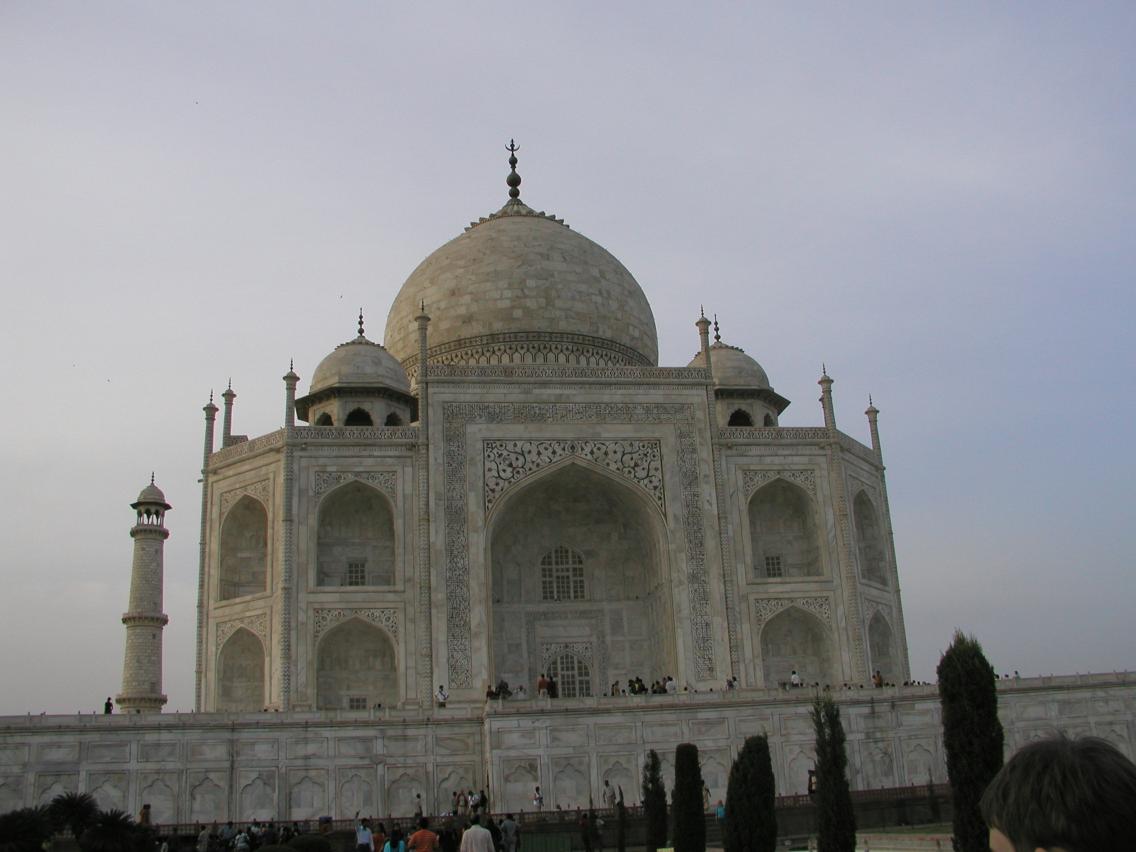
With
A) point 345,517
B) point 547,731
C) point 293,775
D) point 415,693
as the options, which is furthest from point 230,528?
point 547,731

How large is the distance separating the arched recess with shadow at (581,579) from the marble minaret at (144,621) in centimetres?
771

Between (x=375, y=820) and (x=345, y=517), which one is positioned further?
(x=345, y=517)

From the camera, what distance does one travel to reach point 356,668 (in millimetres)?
22906

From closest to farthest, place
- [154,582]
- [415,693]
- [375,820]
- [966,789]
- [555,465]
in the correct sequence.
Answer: [966,789]
[375,820]
[415,693]
[555,465]
[154,582]

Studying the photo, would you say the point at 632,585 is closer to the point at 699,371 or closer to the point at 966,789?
the point at 699,371

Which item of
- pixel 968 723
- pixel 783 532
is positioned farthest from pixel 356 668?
pixel 968 723

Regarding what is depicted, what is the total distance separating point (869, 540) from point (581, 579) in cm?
619

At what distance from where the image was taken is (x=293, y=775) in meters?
18.5

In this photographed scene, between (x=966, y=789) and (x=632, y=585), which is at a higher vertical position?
(x=632, y=585)

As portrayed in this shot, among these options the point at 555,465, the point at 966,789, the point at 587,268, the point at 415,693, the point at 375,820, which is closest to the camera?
the point at 966,789

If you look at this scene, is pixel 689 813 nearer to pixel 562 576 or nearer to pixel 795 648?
pixel 795 648

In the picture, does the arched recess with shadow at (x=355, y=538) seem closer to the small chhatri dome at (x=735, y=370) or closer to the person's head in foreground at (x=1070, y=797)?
the small chhatri dome at (x=735, y=370)

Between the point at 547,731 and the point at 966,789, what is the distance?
1013 cm

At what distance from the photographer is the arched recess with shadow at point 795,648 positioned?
23.9 meters
